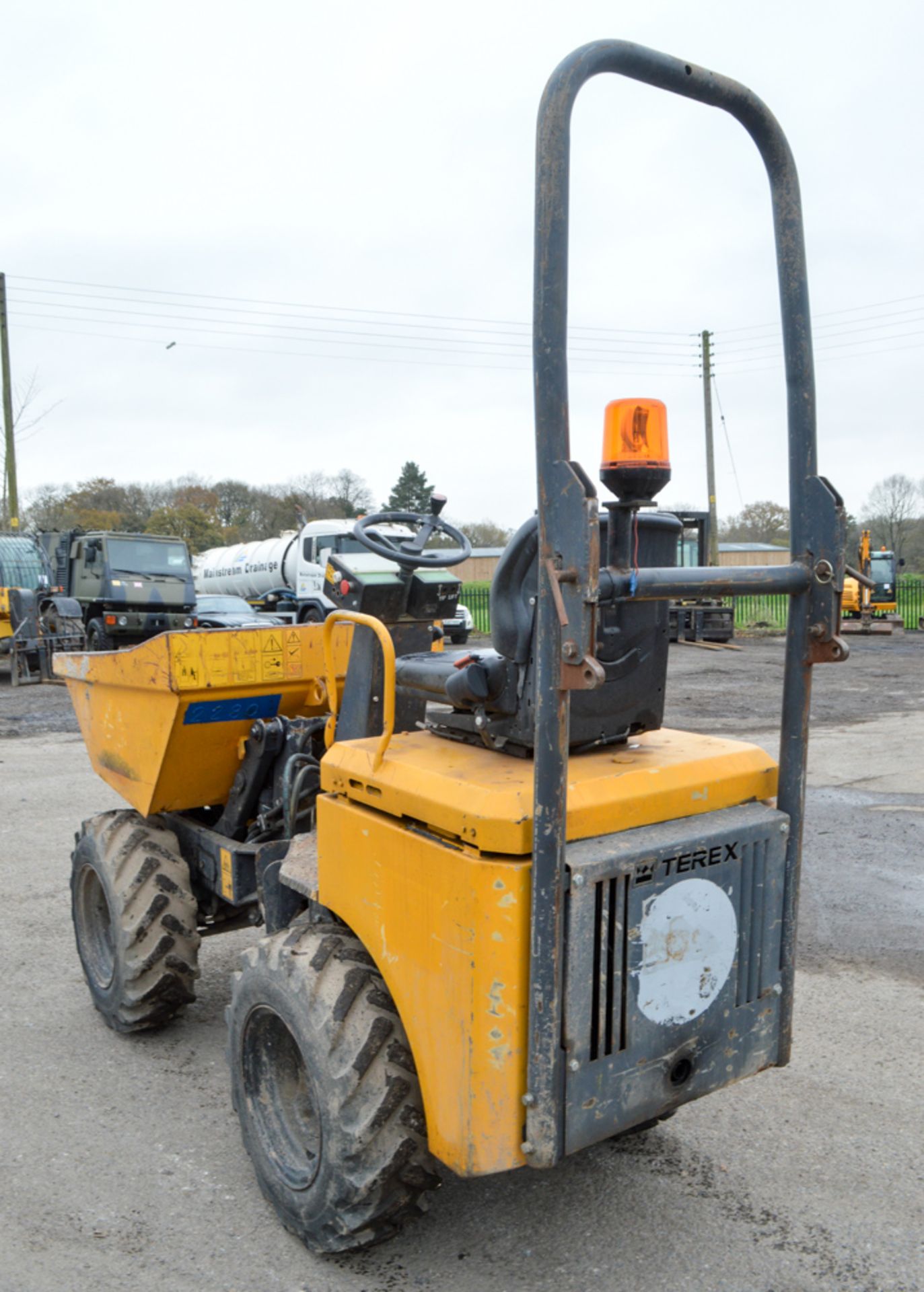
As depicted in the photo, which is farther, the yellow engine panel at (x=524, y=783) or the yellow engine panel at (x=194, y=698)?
the yellow engine panel at (x=194, y=698)

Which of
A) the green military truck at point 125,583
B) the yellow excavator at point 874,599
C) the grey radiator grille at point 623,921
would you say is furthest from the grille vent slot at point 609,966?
the yellow excavator at point 874,599

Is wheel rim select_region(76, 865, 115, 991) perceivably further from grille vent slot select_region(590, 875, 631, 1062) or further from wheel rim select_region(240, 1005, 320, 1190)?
grille vent slot select_region(590, 875, 631, 1062)

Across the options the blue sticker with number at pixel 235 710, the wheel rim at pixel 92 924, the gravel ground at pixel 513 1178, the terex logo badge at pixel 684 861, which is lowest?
the gravel ground at pixel 513 1178

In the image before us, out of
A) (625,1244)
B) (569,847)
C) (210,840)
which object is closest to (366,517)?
(569,847)

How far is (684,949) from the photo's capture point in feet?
8.48

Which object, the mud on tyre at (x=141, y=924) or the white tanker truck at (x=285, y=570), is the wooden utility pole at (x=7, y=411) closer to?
the white tanker truck at (x=285, y=570)

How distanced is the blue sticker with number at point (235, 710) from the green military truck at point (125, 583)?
602 inches

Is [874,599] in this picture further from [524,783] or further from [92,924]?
[524,783]

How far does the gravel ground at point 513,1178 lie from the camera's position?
2768mm

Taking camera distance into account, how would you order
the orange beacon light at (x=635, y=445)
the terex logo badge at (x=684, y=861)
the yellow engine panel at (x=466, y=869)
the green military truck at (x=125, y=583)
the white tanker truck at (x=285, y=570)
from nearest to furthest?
the orange beacon light at (x=635, y=445), the yellow engine panel at (x=466, y=869), the terex logo badge at (x=684, y=861), the green military truck at (x=125, y=583), the white tanker truck at (x=285, y=570)

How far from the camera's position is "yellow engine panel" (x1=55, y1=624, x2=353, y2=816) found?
3.81 meters

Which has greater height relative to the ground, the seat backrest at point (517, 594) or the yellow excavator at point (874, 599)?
the seat backrest at point (517, 594)

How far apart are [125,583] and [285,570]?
20.1 feet

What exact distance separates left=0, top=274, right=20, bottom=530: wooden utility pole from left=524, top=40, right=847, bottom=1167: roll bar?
948 inches
